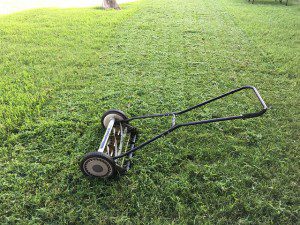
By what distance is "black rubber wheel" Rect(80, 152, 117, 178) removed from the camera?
107 inches

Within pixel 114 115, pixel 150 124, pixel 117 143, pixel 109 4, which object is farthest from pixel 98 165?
pixel 109 4

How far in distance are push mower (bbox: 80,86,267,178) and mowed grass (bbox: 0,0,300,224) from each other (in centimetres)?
17

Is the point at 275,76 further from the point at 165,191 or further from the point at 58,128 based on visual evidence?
the point at 58,128

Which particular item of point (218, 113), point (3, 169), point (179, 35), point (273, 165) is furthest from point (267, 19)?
point (3, 169)

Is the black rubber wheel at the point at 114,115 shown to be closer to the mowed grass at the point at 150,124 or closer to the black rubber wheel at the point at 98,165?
the mowed grass at the point at 150,124

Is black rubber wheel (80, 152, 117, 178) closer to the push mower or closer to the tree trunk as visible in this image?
the push mower

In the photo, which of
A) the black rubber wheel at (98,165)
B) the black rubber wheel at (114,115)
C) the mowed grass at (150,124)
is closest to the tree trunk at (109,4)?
the mowed grass at (150,124)

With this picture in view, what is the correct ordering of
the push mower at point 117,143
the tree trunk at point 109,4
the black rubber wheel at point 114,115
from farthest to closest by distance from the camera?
the tree trunk at point 109,4 < the black rubber wheel at point 114,115 < the push mower at point 117,143

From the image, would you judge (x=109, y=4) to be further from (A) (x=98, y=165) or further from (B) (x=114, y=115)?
(A) (x=98, y=165)

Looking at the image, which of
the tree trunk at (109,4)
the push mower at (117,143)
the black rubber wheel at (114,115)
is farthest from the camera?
the tree trunk at (109,4)

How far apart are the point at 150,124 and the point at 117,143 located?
2.60ft

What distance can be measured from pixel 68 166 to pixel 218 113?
8.36 ft

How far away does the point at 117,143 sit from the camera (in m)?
→ 3.34

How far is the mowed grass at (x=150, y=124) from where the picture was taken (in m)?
2.76
